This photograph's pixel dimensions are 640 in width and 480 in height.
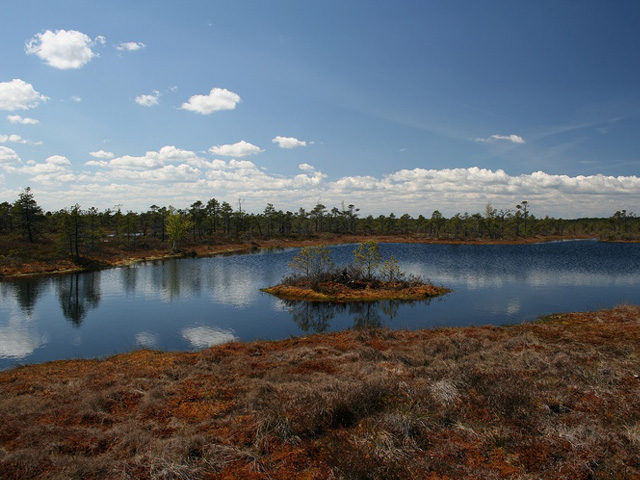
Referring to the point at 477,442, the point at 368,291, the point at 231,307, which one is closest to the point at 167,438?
the point at 477,442

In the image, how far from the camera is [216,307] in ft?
114

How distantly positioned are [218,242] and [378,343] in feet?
297

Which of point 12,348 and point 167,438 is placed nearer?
point 167,438

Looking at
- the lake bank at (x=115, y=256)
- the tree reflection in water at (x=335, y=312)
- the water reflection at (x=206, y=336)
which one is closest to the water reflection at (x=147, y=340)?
the water reflection at (x=206, y=336)

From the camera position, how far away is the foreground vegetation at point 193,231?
63344 mm

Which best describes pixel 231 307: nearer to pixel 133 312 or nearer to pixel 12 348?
pixel 133 312

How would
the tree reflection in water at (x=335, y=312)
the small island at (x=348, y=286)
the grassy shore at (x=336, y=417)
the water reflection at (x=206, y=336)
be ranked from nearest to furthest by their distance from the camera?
the grassy shore at (x=336, y=417) < the water reflection at (x=206, y=336) < the tree reflection in water at (x=335, y=312) < the small island at (x=348, y=286)

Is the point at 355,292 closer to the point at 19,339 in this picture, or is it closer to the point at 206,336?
the point at 206,336

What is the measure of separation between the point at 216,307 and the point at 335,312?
38.6 feet

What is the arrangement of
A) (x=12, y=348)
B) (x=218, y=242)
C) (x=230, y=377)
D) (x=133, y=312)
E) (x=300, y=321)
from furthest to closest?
(x=218, y=242), (x=133, y=312), (x=300, y=321), (x=12, y=348), (x=230, y=377)

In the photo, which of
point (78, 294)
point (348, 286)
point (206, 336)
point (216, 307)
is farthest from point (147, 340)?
point (348, 286)

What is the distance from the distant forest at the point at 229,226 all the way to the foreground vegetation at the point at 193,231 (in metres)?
0.17

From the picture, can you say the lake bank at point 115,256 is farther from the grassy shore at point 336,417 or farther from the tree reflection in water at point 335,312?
the grassy shore at point 336,417

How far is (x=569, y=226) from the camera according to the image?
184m
